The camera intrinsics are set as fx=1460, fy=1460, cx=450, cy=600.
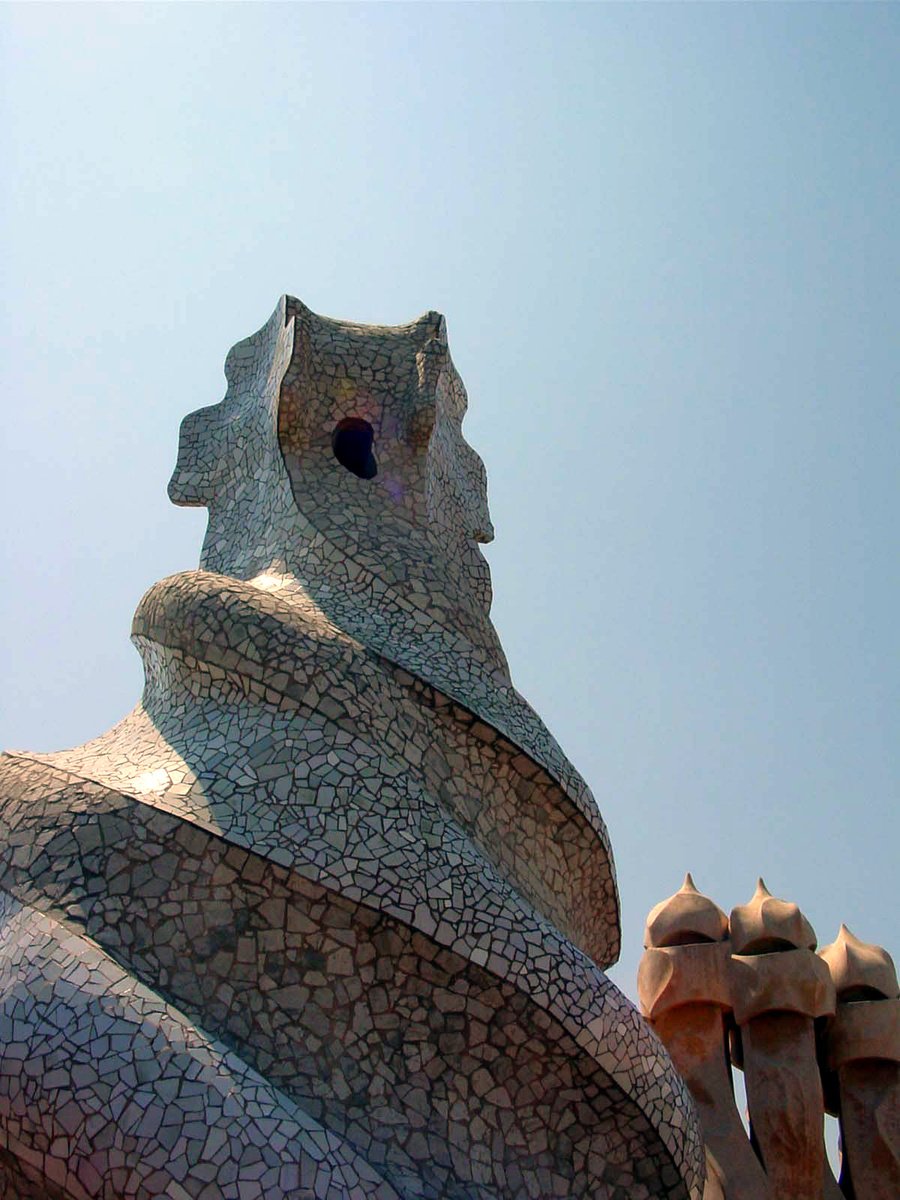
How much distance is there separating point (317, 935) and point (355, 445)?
2.89 metres

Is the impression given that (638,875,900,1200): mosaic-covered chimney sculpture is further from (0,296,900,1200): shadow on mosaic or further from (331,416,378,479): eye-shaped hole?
(331,416,378,479): eye-shaped hole

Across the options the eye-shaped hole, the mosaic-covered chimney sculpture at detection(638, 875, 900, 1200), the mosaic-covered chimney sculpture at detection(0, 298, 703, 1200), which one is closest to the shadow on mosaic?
the mosaic-covered chimney sculpture at detection(0, 298, 703, 1200)

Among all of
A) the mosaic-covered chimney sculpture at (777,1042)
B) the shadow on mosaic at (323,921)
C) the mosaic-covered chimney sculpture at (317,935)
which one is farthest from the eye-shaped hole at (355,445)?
the mosaic-covered chimney sculpture at (777,1042)

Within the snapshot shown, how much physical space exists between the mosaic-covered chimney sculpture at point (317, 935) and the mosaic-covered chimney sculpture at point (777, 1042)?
234cm

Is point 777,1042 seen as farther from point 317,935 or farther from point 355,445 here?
point 317,935

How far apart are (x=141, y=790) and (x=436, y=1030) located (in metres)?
1.28

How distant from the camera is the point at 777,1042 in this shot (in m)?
7.88

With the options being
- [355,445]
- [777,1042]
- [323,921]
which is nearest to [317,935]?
[323,921]

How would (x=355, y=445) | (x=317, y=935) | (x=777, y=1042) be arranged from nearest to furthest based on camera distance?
(x=317, y=935) < (x=355, y=445) < (x=777, y=1042)

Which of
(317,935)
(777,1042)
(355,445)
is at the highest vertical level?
(355,445)

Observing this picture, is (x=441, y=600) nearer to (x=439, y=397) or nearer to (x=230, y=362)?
(x=439, y=397)

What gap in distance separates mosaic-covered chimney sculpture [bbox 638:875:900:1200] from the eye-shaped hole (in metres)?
3.33

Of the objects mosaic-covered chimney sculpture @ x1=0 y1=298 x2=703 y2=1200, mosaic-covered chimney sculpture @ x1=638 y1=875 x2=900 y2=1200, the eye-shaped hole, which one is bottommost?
mosaic-covered chimney sculpture @ x1=0 y1=298 x2=703 y2=1200

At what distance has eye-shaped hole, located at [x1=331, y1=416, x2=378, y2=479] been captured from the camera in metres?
6.82
